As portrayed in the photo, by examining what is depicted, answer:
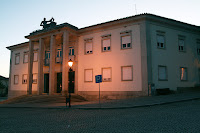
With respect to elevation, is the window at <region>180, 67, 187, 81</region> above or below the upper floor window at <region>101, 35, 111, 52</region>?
below

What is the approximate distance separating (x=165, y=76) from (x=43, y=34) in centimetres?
1543

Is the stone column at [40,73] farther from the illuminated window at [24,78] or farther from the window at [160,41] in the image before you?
the window at [160,41]

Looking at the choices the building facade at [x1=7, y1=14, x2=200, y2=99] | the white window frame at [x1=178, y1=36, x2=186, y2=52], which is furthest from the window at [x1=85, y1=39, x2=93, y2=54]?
the white window frame at [x1=178, y1=36, x2=186, y2=52]

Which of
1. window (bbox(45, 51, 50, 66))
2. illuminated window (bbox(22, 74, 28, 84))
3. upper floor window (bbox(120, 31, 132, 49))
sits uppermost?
upper floor window (bbox(120, 31, 132, 49))

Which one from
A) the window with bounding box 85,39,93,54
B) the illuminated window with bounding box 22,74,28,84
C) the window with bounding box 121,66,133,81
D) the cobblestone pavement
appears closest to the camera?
the cobblestone pavement

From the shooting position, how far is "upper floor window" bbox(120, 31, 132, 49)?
19.9 m

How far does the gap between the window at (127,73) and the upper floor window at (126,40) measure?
86.3 inches

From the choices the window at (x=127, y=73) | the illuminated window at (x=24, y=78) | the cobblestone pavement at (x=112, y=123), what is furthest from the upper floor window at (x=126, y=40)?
the illuminated window at (x=24, y=78)

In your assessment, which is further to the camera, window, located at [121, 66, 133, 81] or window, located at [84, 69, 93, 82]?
window, located at [84, 69, 93, 82]

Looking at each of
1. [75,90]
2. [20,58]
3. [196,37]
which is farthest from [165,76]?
[20,58]

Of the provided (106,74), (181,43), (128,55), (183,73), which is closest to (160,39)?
(181,43)

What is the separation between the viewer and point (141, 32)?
1912 centimetres

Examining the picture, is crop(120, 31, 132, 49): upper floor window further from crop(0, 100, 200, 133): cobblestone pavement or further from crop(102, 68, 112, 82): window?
crop(0, 100, 200, 133): cobblestone pavement

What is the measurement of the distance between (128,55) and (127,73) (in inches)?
73.0
